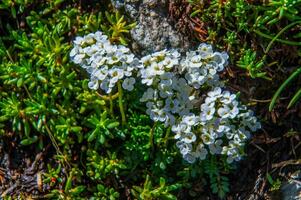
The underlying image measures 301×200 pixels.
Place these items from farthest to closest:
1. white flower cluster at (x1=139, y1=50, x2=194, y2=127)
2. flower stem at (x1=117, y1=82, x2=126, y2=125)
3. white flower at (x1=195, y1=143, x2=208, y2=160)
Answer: flower stem at (x1=117, y1=82, x2=126, y2=125) < white flower at (x1=195, y1=143, x2=208, y2=160) < white flower cluster at (x1=139, y1=50, x2=194, y2=127)

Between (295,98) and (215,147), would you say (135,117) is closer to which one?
(215,147)


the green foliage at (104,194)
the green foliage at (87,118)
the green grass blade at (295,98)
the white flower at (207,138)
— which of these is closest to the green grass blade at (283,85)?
the green grass blade at (295,98)

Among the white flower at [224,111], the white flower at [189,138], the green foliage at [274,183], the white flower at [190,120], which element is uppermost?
the white flower at [224,111]

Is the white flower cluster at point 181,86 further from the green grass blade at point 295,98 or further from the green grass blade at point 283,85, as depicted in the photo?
the green grass blade at point 295,98

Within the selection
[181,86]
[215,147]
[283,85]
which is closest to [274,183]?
[215,147]

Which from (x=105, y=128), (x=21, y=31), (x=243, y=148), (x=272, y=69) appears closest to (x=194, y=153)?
(x=243, y=148)

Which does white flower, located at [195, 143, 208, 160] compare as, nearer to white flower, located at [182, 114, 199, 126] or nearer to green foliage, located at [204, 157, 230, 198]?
white flower, located at [182, 114, 199, 126]

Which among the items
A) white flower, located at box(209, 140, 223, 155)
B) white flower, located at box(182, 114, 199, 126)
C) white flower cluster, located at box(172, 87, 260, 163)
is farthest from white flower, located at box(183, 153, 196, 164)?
white flower, located at box(182, 114, 199, 126)
